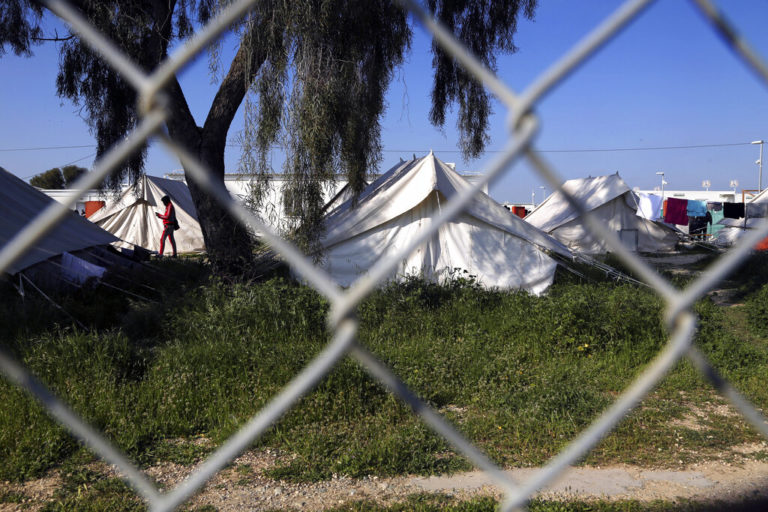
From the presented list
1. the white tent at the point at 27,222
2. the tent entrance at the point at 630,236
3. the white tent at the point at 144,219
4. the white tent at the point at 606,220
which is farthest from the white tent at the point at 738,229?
the white tent at the point at 27,222

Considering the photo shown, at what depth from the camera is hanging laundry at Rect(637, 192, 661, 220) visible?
1695 centimetres

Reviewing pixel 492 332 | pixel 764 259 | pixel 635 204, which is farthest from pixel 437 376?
pixel 635 204

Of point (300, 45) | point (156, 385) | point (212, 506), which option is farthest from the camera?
point (300, 45)

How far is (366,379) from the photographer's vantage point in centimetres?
414

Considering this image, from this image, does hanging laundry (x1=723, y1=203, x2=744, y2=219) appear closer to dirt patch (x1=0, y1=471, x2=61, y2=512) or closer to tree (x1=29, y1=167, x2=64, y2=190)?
dirt patch (x1=0, y1=471, x2=61, y2=512)

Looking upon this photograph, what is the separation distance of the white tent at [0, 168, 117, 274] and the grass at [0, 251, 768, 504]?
74cm

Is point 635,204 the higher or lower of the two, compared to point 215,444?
higher

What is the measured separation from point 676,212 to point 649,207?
5.01 feet

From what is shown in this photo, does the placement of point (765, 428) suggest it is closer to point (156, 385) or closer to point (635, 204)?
point (156, 385)

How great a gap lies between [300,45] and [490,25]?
4.60 metres

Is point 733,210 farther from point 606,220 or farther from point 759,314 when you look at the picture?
point 759,314

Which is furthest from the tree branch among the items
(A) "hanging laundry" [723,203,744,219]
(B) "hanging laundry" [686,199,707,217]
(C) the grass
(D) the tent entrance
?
(B) "hanging laundry" [686,199,707,217]

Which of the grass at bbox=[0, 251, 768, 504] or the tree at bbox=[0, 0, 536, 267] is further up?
the tree at bbox=[0, 0, 536, 267]

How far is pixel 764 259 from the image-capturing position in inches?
422
